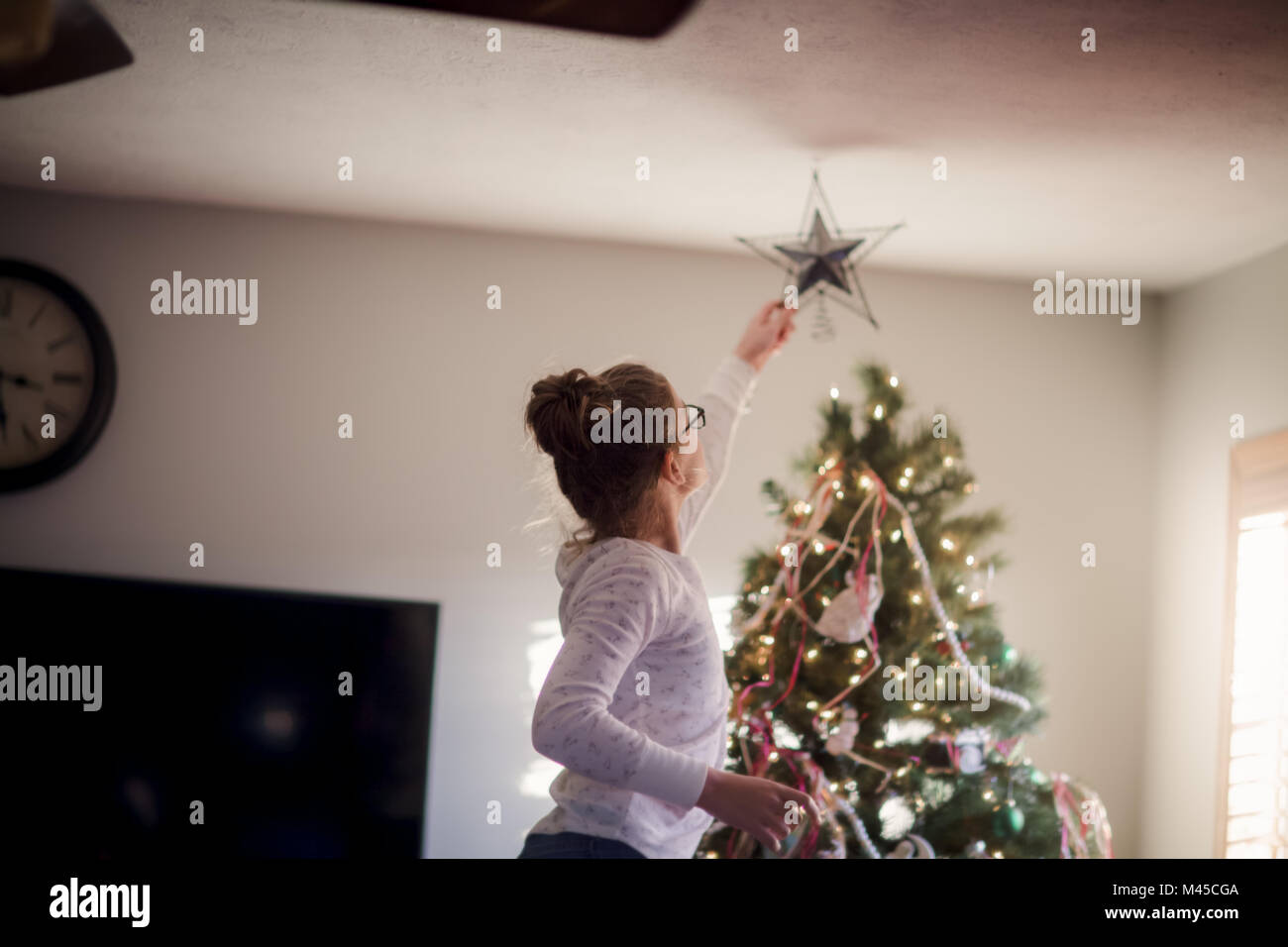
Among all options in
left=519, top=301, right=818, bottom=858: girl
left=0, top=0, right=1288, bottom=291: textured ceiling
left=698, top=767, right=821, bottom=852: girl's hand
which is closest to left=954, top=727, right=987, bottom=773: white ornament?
left=519, top=301, right=818, bottom=858: girl

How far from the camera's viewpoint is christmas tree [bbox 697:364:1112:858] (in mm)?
2336

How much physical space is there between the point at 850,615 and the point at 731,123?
4.00ft

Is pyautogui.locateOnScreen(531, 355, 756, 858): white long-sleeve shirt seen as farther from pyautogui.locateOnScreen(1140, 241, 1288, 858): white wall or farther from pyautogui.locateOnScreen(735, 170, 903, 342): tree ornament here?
pyautogui.locateOnScreen(1140, 241, 1288, 858): white wall

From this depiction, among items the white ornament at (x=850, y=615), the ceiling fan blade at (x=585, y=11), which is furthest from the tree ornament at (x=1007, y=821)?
the ceiling fan blade at (x=585, y=11)

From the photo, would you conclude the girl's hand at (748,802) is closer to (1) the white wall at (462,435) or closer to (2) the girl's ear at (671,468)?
(2) the girl's ear at (671,468)

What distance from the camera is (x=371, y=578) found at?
3.03 meters

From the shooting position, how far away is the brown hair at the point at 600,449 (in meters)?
1.38

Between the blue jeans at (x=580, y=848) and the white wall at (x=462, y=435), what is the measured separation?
1736 millimetres

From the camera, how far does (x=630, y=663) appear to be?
1.24 m

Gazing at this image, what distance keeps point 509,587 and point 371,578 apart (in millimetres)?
424

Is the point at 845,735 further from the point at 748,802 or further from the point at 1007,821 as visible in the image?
the point at 748,802

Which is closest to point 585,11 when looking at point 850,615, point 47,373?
point 850,615
